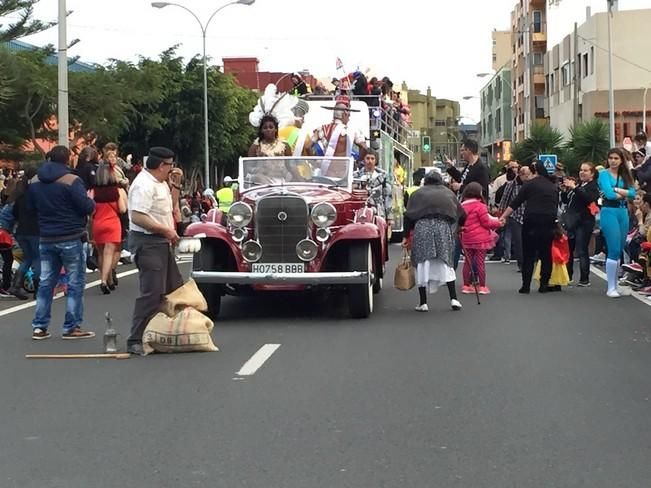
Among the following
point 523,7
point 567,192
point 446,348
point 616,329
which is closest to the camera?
point 446,348

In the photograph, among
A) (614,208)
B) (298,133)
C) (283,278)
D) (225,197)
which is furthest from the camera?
(298,133)

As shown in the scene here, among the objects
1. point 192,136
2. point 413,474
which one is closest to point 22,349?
point 413,474

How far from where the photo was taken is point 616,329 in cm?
1163

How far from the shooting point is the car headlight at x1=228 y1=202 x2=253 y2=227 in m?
12.2

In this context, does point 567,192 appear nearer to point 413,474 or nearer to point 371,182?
point 371,182

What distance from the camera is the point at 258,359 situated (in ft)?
31.7

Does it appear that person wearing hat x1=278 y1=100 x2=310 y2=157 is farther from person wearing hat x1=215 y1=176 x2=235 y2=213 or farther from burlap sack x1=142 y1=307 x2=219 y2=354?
burlap sack x1=142 y1=307 x2=219 y2=354

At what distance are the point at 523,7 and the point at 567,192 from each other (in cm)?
7561

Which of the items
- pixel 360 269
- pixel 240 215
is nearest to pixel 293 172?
pixel 240 215

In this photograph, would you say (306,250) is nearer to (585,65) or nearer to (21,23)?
(21,23)

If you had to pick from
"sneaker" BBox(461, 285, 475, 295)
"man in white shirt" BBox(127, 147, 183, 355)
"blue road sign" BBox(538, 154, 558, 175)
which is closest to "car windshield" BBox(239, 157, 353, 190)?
"sneaker" BBox(461, 285, 475, 295)

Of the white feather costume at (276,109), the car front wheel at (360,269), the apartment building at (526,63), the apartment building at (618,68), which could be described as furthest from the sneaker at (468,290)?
the apartment building at (526,63)

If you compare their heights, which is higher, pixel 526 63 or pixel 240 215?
pixel 526 63

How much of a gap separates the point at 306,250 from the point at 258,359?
261 centimetres
